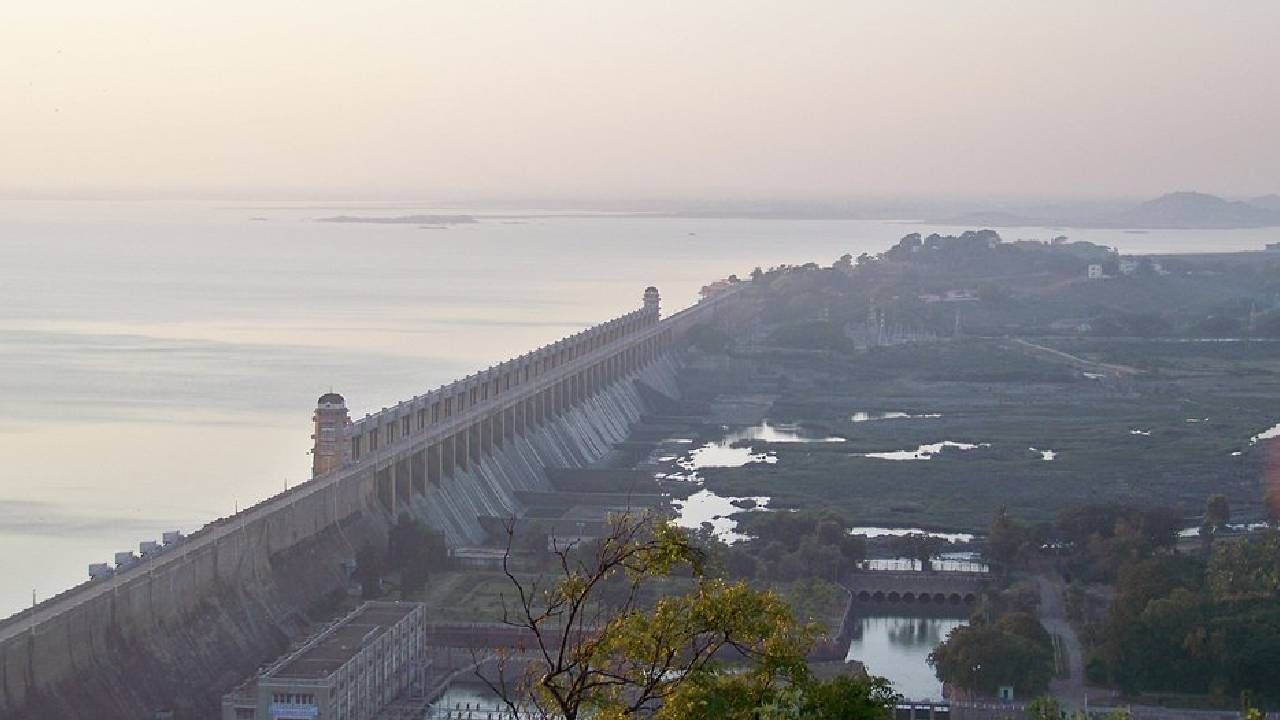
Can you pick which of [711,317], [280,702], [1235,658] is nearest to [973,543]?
[1235,658]

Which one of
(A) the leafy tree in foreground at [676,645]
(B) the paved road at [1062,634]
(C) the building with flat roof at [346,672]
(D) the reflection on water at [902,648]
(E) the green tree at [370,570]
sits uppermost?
(A) the leafy tree in foreground at [676,645]

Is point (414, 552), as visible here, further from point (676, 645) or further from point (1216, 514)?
point (676, 645)

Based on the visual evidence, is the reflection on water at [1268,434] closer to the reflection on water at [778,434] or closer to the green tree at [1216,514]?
the reflection on water at [778,434]

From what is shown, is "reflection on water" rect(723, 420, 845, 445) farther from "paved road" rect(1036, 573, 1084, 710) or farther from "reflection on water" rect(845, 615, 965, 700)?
"reflection on water" rect(845, 615, 965, 700)

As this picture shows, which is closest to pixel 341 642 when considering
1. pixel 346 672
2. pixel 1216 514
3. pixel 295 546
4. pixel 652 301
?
pixel 346 672

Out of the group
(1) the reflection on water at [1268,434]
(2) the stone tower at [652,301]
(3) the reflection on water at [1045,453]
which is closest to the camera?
(3) the reflection on water at [1045,453]

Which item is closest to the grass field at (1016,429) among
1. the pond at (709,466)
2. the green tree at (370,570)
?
the pond at (709,466)

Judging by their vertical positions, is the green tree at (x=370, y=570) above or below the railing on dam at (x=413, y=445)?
below
